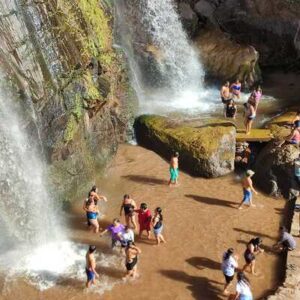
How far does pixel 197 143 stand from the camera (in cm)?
1995

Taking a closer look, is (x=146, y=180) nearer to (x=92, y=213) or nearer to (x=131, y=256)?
(x=92, y=213)

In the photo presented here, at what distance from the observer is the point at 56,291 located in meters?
14.4

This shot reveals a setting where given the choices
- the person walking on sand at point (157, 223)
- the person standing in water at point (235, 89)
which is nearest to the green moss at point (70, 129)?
the person walking on sand at point (157, 223)

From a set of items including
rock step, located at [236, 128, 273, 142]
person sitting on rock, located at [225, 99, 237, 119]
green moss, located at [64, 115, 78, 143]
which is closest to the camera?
green moss, located at [64, 115, 78, 143]

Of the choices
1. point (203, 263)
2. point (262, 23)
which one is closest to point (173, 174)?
point (203, 263)

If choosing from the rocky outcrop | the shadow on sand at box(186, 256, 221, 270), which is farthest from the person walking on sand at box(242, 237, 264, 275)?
the rocky outcrop

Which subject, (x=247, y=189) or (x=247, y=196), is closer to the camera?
(x=247, y=189)

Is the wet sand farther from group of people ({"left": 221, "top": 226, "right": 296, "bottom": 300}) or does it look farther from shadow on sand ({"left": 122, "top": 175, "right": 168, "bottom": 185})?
group of people ({"left": 221, "top": 226, "right": 296, "bottom": 300})

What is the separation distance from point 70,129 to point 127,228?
4837 millimetres

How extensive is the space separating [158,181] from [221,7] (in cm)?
1587

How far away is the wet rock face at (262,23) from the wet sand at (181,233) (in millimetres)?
13154

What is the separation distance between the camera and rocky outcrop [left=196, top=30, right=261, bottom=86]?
26.9 metres

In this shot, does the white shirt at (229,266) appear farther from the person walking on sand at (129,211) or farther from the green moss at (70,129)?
the green moss at (70,129)

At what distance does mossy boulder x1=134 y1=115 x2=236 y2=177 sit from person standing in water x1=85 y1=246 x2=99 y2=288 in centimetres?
700
